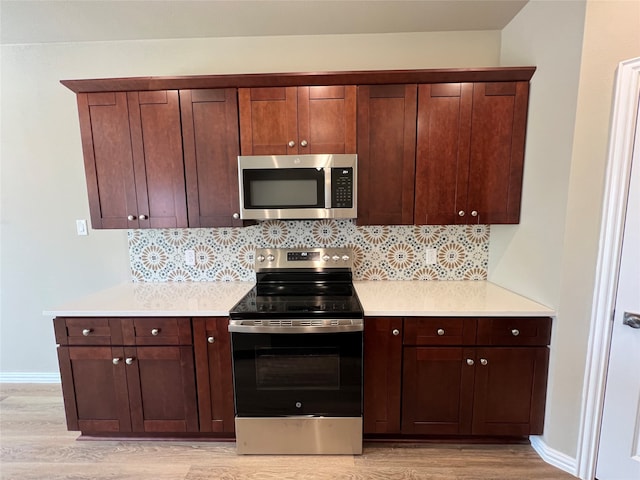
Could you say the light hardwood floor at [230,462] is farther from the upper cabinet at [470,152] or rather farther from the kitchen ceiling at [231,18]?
the kitchen ceiling at [231,18]

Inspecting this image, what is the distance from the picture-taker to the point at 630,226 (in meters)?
1.40

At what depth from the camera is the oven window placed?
67.4 inches

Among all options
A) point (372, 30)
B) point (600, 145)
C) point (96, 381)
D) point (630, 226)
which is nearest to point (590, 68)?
point (600, 145)

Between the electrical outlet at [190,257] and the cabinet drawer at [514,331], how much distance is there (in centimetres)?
201

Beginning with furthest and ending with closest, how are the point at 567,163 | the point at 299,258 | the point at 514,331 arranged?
the point at 299,258, the point at 514,331, the point at 567,163

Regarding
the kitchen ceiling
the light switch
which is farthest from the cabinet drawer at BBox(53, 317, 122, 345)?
the kitchen ceiling

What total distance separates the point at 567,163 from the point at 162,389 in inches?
102

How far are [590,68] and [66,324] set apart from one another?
3106 millimetres

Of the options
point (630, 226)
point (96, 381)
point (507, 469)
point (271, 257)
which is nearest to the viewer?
point (630, 226)

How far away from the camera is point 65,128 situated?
2264 millimetres

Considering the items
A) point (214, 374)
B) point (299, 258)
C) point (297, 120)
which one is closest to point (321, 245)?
point (299, 258)

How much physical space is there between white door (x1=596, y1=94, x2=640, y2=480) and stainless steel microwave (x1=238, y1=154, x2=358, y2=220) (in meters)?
1.33

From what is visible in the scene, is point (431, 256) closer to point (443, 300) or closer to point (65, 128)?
point (443, 300)

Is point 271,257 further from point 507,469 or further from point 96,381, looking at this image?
point 507,469
